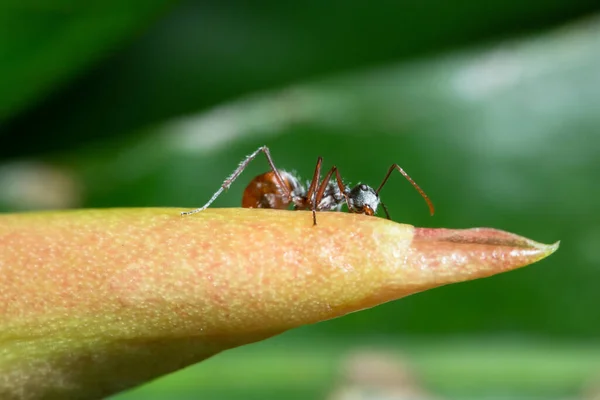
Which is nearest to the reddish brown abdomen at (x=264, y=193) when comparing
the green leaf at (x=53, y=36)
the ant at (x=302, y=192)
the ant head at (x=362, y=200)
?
the ant at (x=302, y=192)

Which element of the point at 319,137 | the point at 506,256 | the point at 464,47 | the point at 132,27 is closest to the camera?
the point at 506,256

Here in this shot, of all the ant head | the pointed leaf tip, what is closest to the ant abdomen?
the ant head

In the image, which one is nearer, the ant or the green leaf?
the ant

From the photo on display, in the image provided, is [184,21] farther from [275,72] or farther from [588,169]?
[588,169]

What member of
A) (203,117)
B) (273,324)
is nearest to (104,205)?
(203,117)

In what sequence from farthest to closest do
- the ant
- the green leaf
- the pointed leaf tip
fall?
the green leaf
the ant
the pointed leaf tip

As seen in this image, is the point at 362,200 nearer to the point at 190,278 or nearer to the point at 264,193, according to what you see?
the point at 264,193

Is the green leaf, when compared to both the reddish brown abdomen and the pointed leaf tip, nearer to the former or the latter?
the reddish brown abdomen
